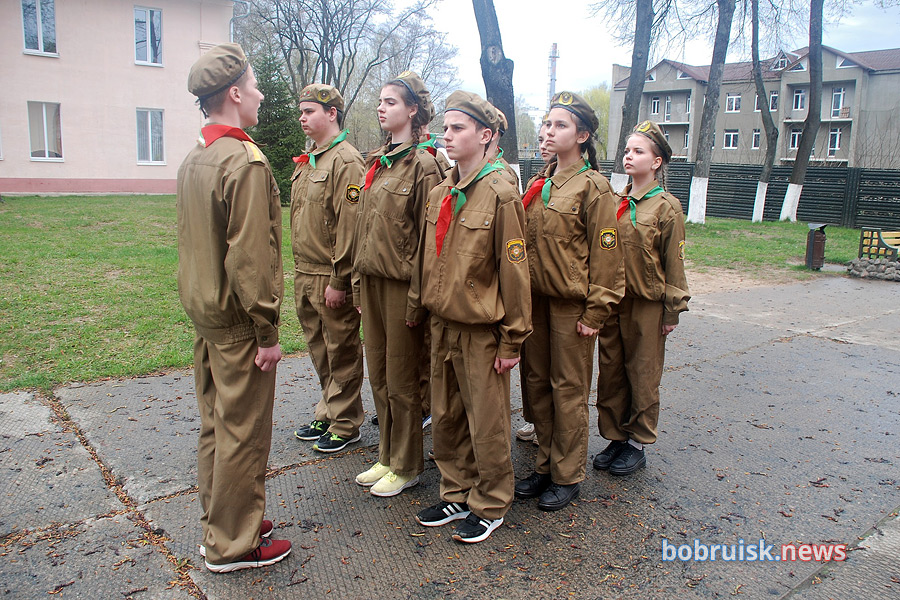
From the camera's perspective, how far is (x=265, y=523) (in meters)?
3.06

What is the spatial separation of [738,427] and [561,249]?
2.33 meters

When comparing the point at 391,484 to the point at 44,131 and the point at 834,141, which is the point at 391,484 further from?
the point at 834,141

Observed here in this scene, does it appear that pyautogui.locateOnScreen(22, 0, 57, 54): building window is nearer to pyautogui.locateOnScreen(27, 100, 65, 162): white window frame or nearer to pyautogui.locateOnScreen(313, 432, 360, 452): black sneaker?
pyautogui.locateOnScreen(27, 100, 65, 162): white window frame

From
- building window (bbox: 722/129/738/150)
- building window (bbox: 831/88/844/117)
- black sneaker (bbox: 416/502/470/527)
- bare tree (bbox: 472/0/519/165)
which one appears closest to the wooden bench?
bare tree (bbox: 472/0/519/165)

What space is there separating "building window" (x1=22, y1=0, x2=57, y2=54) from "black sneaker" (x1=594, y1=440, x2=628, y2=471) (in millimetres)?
22968

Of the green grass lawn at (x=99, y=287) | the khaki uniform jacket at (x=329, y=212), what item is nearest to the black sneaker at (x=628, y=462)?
the khaki uniform jacket at (x=329, y=212)

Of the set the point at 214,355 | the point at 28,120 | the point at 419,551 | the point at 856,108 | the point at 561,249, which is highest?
the point at 856,108

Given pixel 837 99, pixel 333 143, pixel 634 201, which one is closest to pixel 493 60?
pixel 333 143

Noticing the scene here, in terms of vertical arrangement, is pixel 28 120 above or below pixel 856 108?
below

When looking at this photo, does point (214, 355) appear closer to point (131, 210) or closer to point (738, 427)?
point (738, 427)

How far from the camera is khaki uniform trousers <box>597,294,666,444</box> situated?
3.98 m

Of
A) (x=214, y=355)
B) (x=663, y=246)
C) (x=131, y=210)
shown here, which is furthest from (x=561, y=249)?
(x=131, y=210)

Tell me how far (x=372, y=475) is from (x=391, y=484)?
0.15 m

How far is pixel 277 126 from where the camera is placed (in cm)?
1631
